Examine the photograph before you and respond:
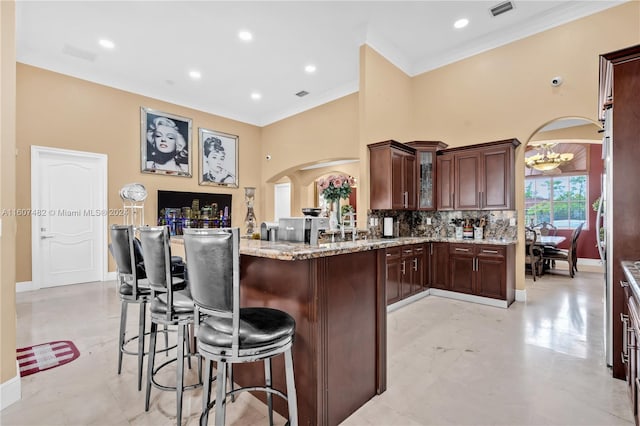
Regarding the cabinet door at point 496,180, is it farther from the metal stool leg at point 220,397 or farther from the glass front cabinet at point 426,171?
the metal stool leg at point 220,397

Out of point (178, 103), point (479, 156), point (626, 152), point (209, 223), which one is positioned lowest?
point (209, 223)

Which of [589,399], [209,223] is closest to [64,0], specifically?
[209,223]

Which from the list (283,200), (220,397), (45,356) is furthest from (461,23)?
(283,200)

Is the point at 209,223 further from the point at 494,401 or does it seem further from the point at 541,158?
the point at 541,158

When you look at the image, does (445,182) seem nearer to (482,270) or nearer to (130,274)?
(482,270)

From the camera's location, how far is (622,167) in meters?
2.31

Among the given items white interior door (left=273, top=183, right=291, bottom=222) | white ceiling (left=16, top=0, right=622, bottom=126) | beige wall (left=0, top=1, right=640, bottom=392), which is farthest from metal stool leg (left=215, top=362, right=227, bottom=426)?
white interior door (left=273, top=183, right=291, bottom=222)

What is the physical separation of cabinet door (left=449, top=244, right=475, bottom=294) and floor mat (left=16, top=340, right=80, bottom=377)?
493 centimetres

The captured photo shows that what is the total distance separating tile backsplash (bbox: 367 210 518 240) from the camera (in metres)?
4.74

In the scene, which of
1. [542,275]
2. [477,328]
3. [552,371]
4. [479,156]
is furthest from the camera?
[542,275]

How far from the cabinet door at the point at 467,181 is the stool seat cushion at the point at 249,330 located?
4266 mm

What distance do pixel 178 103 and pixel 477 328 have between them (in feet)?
24.2

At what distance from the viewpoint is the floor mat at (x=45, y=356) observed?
2.60 m

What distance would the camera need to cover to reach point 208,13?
4258 mm
